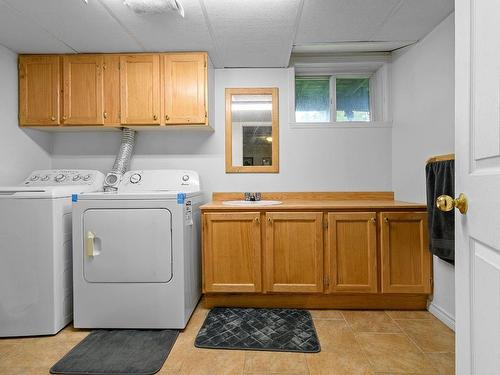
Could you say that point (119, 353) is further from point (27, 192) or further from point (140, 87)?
point (140, 87)

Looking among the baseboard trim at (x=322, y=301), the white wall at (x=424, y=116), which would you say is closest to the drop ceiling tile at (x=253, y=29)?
the white wall at (x=424, y=116)

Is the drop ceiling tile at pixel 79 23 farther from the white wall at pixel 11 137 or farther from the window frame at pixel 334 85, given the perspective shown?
the window frame at pixel 334 85

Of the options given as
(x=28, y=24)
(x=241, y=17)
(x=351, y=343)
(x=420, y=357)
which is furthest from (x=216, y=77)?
(x=420, y=357)

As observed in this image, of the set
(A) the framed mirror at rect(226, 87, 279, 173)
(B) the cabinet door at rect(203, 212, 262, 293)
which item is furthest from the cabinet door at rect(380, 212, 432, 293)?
(A) the framed mirror at rect(226, 87, 279, 173)

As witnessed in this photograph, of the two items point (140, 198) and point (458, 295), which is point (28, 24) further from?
point (458, 295)

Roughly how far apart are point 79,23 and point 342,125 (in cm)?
236

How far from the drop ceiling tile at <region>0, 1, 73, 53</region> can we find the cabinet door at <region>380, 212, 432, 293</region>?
9.79ft

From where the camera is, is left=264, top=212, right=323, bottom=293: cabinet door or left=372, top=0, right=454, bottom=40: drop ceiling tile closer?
left=372, top=0, right=454, bottom=40: drop ceiling tile

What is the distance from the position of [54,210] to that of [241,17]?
6.13 ft

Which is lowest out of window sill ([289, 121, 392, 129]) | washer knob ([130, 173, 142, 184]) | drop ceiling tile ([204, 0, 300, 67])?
washer knob ([130, 173, 142, 184])

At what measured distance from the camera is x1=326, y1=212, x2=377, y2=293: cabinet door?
7.47 feet

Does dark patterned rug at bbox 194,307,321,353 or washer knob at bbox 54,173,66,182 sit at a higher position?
washer knob at bbox 54,173,66,182

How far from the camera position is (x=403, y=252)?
7.43 feet

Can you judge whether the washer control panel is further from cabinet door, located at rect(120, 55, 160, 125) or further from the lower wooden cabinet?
the lower wooden cabinet
